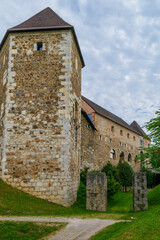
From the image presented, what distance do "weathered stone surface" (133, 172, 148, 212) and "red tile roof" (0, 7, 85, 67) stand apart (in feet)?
29.8

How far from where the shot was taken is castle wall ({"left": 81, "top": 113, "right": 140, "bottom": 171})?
22122 mm

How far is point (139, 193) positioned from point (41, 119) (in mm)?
6244

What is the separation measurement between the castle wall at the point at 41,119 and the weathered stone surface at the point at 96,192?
43.3 inches

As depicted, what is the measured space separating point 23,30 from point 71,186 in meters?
9.27

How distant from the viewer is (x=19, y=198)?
39.2 feet

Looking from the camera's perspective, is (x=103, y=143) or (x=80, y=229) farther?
(x=103, y=143)

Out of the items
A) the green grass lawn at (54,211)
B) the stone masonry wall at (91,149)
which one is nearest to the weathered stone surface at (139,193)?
the green grass lawn at (54,211)

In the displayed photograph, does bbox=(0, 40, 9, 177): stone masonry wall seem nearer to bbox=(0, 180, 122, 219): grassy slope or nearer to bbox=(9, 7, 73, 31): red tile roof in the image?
bbox=(9, 7, 73, 31): red tile roof

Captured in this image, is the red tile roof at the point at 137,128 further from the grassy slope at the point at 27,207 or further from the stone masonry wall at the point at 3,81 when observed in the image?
the grassy slope at the point at 27,207

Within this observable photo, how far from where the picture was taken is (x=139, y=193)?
12062 mm

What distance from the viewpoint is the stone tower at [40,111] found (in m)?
13.3

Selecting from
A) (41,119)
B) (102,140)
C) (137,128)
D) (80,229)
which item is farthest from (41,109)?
(137,128)

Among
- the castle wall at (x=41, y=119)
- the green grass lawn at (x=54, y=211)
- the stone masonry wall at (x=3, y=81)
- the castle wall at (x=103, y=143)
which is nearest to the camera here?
the green grass lawn at (x=54, y=211)

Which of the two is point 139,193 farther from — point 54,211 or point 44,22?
point 44,22
